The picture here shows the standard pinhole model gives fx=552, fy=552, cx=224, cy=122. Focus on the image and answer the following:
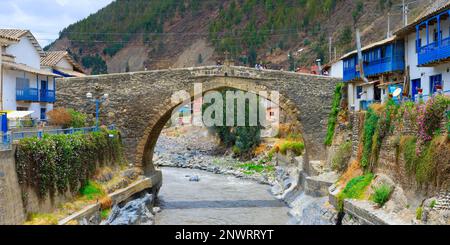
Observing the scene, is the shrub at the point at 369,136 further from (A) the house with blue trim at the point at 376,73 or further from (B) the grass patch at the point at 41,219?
(B) the grass patch at the point at 41,219

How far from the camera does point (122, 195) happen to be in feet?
73.4

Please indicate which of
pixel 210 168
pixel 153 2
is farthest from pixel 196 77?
pixel 153 2

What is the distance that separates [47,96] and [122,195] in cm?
861

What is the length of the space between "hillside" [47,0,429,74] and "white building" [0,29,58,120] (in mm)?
34635

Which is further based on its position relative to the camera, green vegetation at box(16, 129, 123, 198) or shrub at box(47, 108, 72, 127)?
shrub at box(47, 108, 72, 127)

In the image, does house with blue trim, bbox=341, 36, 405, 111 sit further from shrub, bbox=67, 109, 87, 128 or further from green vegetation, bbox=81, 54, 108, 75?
green vegetation, bbox=81, 54, 108, 75

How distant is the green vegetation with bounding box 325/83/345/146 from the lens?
2748cm

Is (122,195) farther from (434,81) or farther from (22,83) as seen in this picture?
(434,81)

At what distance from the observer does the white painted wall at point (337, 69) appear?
35469mm

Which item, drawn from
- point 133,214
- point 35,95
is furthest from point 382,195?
point 35,95

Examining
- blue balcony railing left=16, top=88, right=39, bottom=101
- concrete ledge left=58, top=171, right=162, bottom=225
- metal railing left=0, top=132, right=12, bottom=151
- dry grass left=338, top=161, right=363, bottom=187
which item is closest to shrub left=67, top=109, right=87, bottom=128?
blue balcony railing left=16, top=88, right=39, bottom=101

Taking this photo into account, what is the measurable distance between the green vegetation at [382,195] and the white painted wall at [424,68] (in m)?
6.35

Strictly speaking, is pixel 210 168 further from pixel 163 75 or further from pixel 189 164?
pixel 163 75

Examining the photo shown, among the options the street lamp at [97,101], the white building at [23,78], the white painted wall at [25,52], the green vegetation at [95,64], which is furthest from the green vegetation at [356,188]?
the green vegetation at [95,64]
